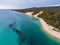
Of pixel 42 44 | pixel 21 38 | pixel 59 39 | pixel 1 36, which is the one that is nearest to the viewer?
pixel 42 44

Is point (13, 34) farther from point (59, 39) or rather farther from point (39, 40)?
point (59, 39)

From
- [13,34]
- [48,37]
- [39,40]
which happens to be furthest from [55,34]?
[13,34]

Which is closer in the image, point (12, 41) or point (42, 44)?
point (42, 44)

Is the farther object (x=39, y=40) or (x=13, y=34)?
(x=13, y=34)

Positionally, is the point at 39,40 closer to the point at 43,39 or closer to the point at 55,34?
the point at 43,39

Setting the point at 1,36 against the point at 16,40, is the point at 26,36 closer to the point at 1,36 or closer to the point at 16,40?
the point at 16,40

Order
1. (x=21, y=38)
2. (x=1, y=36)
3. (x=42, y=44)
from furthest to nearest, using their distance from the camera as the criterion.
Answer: (x=1, y=36) < (x=21, y=38) < (x=42, y=44)

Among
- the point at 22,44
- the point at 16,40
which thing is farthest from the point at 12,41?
the point at 22,44

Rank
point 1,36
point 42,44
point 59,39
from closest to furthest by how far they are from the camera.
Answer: point 42,44 < point 59,39 < point 1,36
